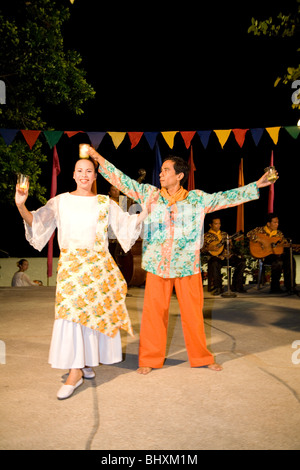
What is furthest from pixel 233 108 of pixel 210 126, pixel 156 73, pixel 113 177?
pixel 113 177

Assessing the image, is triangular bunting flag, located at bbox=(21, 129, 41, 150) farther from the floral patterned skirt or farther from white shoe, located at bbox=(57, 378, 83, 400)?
white shoe, located at bbox=(57, 378, 83, 400)

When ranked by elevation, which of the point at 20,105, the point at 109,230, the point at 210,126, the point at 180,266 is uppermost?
the point at 210,126

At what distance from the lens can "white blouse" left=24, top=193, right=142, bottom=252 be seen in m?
3.30

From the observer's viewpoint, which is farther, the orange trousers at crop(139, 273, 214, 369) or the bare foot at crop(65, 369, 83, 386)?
the orange trousers at crop(139, 273, 214, 369)

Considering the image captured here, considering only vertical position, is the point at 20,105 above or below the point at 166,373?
above

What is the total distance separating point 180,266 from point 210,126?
11879 mm

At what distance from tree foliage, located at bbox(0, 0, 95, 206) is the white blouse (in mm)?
5629

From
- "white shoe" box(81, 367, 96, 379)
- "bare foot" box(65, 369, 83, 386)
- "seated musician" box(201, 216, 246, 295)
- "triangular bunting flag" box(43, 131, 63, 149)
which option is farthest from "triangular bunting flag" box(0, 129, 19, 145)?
"bare foot" box(65, 369, 83, 386)

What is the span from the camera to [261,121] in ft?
48.9

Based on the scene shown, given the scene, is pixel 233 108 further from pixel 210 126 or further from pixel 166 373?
pixel 166 373

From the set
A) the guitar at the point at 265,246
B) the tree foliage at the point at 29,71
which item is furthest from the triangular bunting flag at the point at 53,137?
the guitar at the point at 265,246

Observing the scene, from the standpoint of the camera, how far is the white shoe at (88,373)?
3.51 m

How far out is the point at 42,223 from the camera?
342 centimetres

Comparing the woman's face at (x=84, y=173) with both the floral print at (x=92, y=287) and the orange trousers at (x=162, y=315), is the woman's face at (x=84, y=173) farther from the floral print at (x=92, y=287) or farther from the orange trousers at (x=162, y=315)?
the orange trousers at (x=162, y=315)
